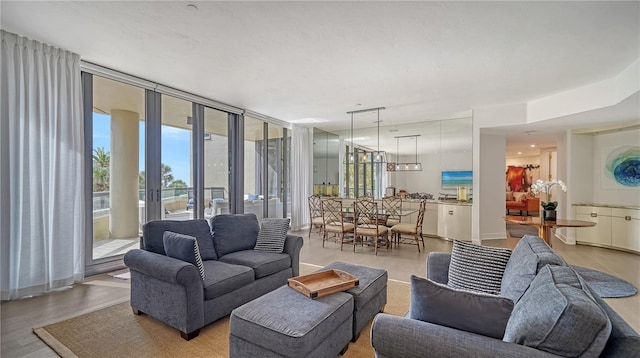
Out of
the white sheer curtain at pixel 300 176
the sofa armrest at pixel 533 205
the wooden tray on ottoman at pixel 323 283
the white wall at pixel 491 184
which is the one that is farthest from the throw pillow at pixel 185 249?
the sofa armrest at pixel 533 205

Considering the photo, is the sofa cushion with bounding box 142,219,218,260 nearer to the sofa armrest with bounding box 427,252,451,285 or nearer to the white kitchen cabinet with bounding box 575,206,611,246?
the sofa armrest with bounding box 427,252,451,285

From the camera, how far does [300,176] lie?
7426mm

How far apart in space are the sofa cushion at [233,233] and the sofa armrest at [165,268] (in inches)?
31.1

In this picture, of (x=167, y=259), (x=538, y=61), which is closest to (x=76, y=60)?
(x=167, y=259)

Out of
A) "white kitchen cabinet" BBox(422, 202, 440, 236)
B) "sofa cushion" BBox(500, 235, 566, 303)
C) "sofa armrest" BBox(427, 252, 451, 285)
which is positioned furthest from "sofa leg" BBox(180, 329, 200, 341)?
"white kitchen cabinet" BBox(422, 202, 440, 236)

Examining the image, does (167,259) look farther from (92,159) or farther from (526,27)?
(526,27)

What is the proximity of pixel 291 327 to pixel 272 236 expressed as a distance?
1.77 metres

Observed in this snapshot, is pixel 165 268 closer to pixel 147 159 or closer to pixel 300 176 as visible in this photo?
pixel 147 159

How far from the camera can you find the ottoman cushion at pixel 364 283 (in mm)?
2213

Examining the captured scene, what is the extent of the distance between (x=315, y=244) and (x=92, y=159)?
12.4 ft

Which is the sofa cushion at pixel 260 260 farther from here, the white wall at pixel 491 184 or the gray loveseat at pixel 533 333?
the white wall at pixel 491 184

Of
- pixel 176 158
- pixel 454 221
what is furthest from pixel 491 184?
pixel 176 158

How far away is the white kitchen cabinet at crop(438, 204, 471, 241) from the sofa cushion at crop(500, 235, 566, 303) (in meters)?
4.12

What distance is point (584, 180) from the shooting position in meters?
5.89
